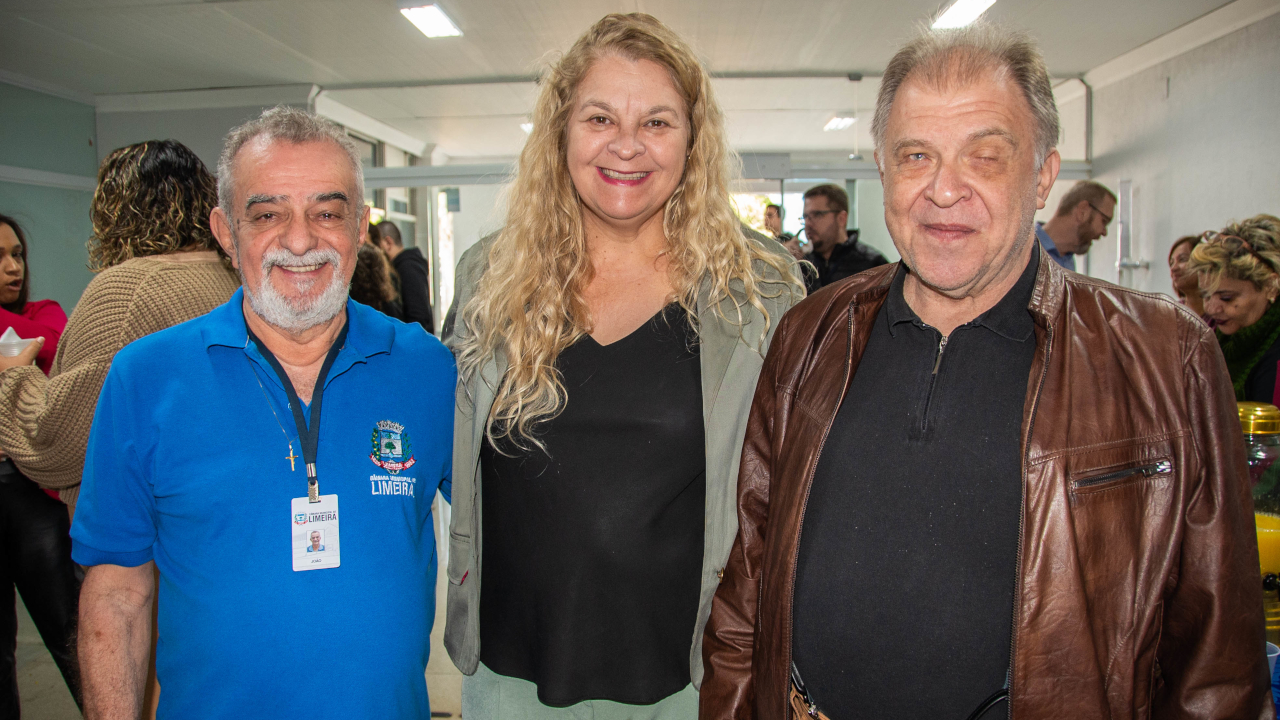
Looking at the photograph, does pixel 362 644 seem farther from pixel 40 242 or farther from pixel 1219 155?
pixel 40 242

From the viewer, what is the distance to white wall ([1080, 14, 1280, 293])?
5.62 m

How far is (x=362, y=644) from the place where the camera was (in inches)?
53.1

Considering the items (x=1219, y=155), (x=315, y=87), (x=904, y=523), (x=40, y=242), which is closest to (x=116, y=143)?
(x=40, y=242)

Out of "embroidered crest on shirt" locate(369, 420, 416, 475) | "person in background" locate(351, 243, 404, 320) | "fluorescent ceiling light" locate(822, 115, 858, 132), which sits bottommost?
"embroidered crest on shirt" locate(369, 420, 416, 475)

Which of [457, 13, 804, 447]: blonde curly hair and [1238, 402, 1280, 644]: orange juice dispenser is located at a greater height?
[457, 13, 804, 447]: blonde curly hair

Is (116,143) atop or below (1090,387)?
atop

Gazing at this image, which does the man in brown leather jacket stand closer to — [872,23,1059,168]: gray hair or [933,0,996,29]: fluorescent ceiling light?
[872,23,1059,168]: gray hair

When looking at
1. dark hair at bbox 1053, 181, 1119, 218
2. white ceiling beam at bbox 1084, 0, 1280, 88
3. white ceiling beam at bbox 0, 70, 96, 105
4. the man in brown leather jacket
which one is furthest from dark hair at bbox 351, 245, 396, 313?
white ceiling beam at bbox 1084, 0, 1280, 88

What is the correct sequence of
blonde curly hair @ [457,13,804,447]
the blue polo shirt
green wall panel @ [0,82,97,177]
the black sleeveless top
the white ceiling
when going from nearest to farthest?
the blue polo shirt → the black sleeveless top → blonde curly hair @ [457,13,804,447] → the white ceiling → green wall panel @ [0,82,97,177]

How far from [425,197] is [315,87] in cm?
324

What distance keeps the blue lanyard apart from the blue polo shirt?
0.05ft

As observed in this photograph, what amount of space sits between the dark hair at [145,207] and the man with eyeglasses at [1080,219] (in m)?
4.66

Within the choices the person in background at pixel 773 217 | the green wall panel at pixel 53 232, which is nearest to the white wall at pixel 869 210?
the person in background at pixel 773 217

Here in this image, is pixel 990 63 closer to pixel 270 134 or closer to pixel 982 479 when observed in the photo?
pixel 982 479
